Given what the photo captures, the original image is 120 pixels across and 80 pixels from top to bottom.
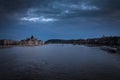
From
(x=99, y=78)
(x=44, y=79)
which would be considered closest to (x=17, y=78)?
(x=44, y=79)

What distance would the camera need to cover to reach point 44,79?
1002 inches

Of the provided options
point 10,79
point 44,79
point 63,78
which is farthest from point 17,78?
point 63,78

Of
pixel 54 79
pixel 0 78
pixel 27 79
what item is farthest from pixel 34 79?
pixel 0 78

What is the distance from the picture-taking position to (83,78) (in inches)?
1025

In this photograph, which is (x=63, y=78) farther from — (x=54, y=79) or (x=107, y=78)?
(x=107, y=78)

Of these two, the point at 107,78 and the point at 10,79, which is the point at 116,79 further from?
the point at 10,79

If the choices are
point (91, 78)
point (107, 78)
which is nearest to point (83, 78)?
point (91, 78)

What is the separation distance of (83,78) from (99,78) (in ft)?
6.80

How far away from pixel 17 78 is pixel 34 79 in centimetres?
238

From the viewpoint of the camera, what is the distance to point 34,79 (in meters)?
25.5

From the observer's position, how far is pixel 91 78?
1022 inches

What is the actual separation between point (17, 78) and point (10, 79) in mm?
915

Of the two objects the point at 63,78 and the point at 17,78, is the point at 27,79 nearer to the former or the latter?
the point at 17,78

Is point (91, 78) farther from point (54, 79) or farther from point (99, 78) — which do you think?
point (54, 79)
